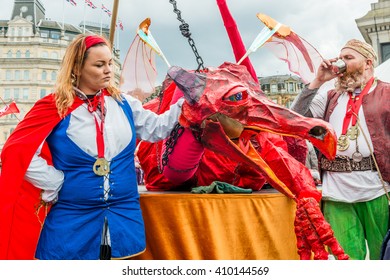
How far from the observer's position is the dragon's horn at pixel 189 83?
2.16 metres

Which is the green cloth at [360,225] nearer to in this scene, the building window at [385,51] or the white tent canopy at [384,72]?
the white tent canopy at [384,72]

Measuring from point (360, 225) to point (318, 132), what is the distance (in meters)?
1.16

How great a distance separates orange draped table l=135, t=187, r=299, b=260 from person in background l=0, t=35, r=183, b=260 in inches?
12.4

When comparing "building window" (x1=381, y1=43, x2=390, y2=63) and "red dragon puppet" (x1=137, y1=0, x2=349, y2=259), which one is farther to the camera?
"building window" (x1=381, y1=43, x2=390, y2=63)

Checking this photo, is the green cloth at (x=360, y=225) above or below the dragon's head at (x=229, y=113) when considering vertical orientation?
below

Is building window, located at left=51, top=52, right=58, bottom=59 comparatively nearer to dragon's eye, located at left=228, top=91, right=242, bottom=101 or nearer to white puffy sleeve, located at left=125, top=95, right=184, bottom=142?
white puffy sleeve, located at left=125, top=95, right=184, bottom=142

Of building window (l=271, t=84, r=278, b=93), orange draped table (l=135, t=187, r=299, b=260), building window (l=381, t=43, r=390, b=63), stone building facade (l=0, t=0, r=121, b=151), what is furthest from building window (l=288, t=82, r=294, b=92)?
orange draped table (l=135, t=187, r=299, b=260)

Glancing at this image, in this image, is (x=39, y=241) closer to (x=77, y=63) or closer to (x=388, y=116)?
(x=77, y=63)

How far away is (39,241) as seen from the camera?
2.15 meters

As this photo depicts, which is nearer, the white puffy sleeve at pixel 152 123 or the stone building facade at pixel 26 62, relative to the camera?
the white puffy sleeve at pixel 152 123

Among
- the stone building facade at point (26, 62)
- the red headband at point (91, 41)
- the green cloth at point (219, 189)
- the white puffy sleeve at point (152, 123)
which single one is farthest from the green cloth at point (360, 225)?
the stone building facade at point (26, 62)

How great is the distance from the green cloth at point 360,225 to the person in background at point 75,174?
4.61 ft

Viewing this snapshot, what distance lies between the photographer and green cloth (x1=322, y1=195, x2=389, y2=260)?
2729 mm

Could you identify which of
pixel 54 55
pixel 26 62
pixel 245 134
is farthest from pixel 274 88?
pixel 245 134
